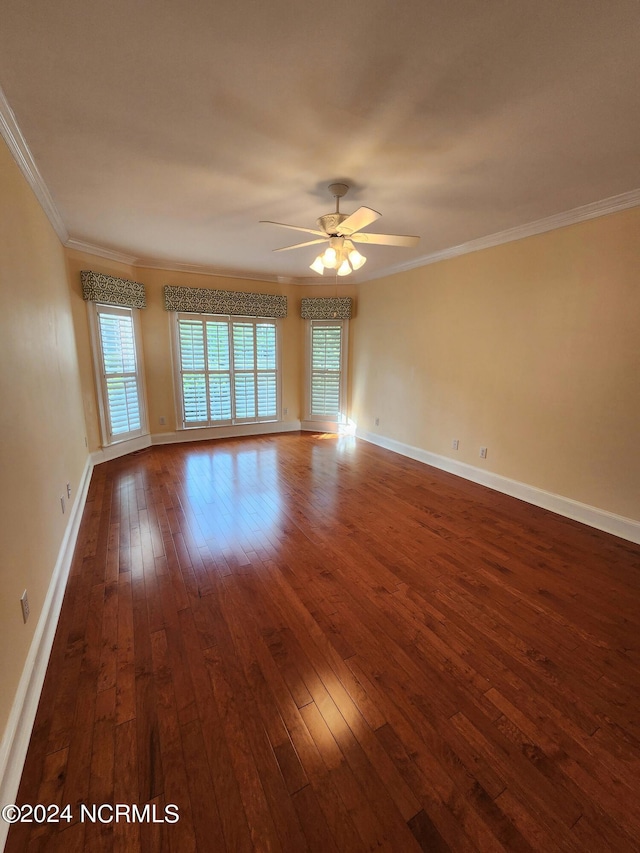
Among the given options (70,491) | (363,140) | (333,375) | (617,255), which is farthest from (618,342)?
(70,491)

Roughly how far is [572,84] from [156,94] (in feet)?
6.38

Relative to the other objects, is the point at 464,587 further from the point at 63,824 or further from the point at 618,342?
the point at 618,342

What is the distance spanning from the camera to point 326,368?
6125 mm

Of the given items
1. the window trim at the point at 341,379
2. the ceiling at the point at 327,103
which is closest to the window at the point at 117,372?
the ceiling at the point at 327,103

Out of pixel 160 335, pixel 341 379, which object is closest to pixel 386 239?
pixel 341 379

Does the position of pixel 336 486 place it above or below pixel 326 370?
below

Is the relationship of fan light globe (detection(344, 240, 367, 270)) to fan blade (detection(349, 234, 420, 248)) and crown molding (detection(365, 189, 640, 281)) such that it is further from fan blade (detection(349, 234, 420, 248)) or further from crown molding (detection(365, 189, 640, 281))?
crown molding (detection(365, 189, 640, 281))

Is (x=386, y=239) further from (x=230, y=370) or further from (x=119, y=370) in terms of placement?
(x=119, y=370)

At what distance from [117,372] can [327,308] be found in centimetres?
332

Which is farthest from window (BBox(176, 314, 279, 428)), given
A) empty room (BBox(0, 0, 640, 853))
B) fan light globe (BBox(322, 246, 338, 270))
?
fan light globe (BBox(322, 246, 338, 270))

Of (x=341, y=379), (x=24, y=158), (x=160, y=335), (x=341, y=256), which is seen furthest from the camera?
(x=341, y=379)

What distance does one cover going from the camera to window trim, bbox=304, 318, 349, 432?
5.96 m

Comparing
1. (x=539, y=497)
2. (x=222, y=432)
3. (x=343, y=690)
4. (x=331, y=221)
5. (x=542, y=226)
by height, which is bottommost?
(x=343, y=690)

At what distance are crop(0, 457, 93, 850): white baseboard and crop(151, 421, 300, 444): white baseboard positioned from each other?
310cm
